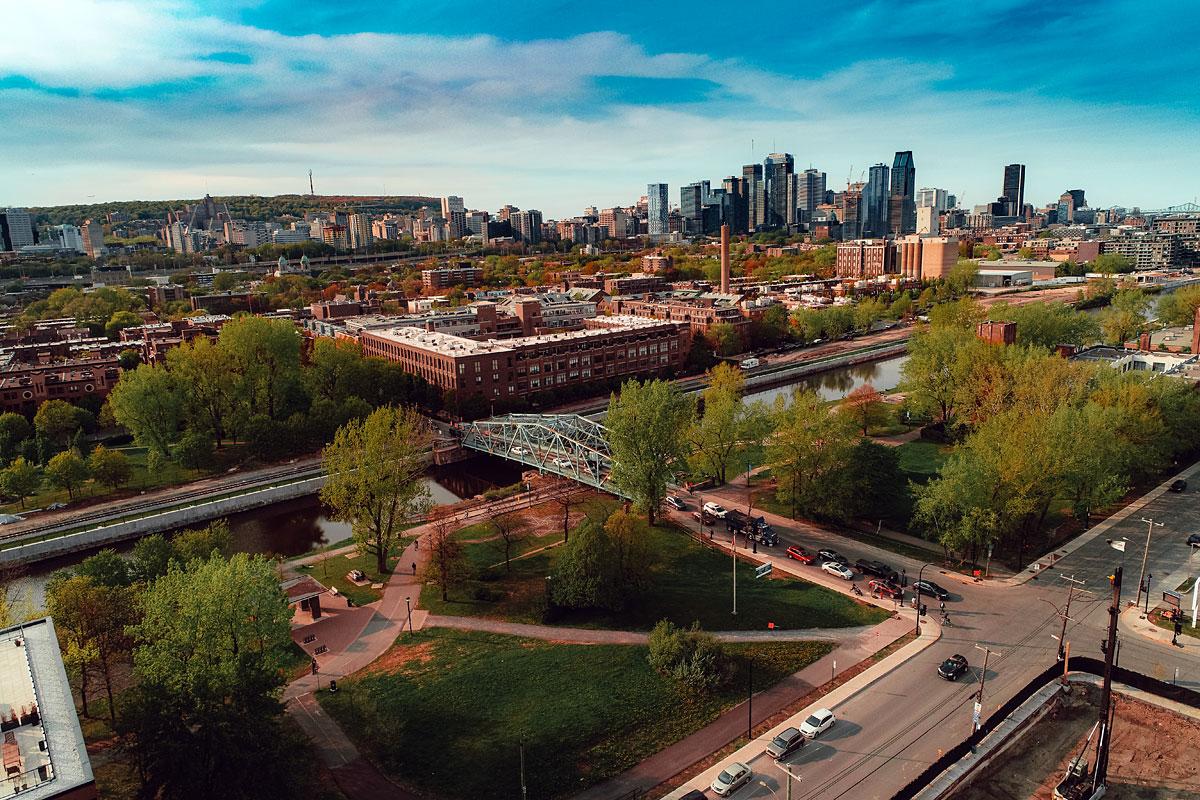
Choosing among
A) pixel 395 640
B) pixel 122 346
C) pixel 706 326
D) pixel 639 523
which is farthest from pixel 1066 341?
pixel 122 346

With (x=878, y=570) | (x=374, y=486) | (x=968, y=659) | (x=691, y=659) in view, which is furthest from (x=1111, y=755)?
(x=374, y=486)

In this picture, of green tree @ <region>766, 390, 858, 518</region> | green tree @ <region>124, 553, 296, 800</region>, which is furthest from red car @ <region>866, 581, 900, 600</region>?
green tree @ <region>124, 553, 296, 800</region>

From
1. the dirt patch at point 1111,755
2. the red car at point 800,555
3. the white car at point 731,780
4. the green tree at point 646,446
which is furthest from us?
the green tree at point 646,446

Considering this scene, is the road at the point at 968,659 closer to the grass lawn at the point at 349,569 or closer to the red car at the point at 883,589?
the red car at the point at 883,589

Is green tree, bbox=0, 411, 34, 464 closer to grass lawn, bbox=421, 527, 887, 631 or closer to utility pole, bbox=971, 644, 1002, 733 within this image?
grass lawn, bbox=421, 527, 887, 631

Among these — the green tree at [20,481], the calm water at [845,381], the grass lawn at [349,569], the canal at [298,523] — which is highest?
the green tree at [20,481]

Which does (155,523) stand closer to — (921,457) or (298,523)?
(298,523)

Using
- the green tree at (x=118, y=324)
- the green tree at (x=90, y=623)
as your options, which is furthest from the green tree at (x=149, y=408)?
the green tree at (x=118, y=324)
